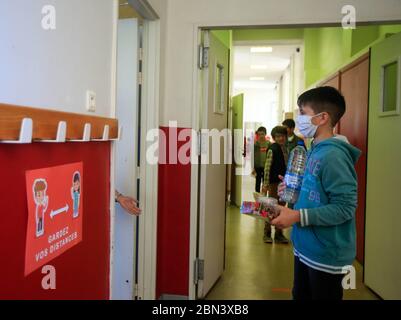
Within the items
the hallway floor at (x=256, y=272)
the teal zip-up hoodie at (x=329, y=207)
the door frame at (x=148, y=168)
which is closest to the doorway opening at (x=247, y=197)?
the hallway floor at (x=256, y=272)

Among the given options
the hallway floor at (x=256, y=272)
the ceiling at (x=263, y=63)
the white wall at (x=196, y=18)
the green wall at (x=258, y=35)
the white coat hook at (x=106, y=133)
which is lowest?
the hallway floor at (x=256, y=272)

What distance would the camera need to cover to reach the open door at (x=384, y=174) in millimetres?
2557

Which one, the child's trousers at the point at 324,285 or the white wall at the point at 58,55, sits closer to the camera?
the white wall at the point at 58,55

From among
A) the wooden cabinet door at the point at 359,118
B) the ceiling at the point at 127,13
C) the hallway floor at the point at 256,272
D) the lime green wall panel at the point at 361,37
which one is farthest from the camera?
the lime green wall panel at the point at 361,37

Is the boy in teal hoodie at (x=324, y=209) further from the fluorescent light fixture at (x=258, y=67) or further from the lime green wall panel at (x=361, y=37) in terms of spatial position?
the fluorescent light fixture at (x=258, y=67)

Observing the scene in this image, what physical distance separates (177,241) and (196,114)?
95 centimetres

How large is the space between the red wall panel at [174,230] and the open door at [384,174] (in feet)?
4.91

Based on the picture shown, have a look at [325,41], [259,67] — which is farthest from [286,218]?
[259,67]

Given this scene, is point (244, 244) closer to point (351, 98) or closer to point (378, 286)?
point (378, 286)

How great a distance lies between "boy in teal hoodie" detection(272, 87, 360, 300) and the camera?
1.41 m

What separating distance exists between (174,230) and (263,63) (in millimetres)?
8644
